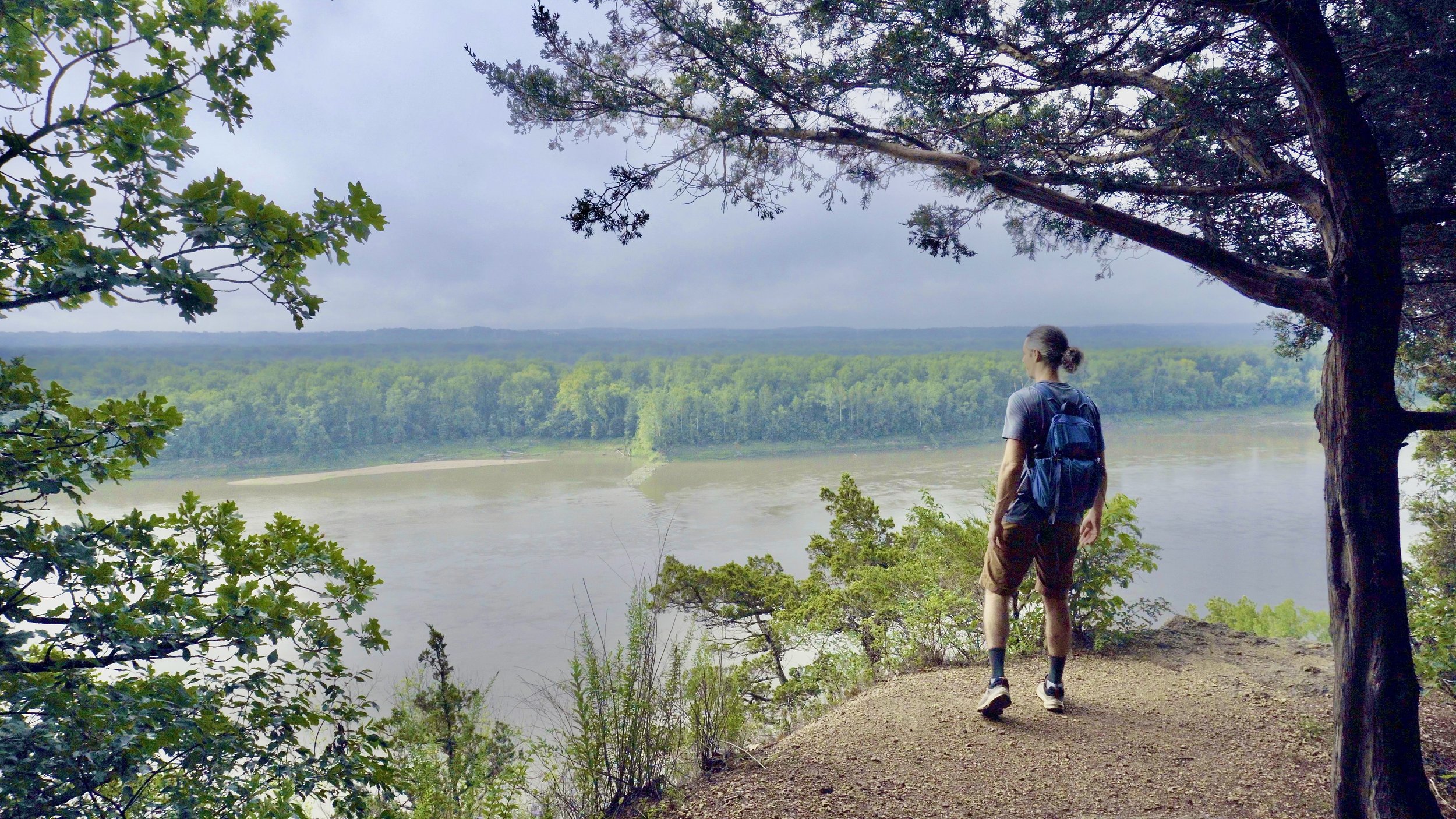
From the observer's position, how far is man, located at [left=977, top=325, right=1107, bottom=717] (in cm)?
246

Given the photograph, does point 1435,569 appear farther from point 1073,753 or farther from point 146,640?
point 146,640

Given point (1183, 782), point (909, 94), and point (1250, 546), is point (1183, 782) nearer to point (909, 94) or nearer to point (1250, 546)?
point (909, 94)

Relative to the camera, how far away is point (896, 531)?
20.7 ft

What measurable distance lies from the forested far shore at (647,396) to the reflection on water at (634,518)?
138 cm

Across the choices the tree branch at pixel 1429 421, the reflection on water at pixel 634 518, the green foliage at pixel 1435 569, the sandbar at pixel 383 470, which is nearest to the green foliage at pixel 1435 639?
the green foliage at pixel 1435 569

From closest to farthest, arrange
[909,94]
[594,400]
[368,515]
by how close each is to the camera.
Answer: [909,94] → [368,515] → [594,400]

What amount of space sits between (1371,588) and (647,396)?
1257 inches

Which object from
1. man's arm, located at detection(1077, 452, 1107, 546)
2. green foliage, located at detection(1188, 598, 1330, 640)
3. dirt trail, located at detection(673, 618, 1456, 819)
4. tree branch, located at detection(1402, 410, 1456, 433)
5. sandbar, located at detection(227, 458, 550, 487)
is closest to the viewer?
tree branch, located at detection(1402, 410, 1456, 433)

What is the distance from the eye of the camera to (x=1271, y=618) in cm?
1462

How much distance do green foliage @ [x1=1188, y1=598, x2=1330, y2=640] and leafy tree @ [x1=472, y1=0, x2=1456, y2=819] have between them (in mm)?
9187

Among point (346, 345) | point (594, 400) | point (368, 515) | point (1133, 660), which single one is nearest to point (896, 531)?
point (1133, 660)

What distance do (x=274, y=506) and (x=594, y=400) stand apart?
13.0 meters

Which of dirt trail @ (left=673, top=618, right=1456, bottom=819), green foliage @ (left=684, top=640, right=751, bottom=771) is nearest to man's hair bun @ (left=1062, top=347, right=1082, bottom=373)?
dirt trail @ (left=673, top=618, right=1456, bottom=819)

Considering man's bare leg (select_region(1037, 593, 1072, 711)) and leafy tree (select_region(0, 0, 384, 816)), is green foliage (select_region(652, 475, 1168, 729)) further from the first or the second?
leafy tree (select_region(0, 0, 384, 816))
